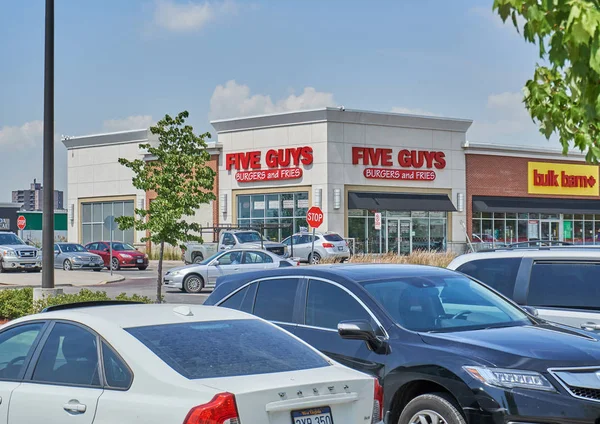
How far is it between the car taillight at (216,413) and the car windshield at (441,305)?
Answer: 9.51 feet

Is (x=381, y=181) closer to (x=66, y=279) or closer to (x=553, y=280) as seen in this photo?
(x=66, y=279)

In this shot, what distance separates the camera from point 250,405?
477 cm

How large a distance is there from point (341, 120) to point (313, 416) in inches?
1828

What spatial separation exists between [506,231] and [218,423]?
5517 cm

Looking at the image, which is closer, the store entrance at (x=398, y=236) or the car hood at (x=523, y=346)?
the car hood at (x=523, y=346)

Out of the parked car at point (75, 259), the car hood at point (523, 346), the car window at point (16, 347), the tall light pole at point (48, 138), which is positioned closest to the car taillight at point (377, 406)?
the car hood at point (523, 346)

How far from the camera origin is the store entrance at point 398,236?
52.8 m

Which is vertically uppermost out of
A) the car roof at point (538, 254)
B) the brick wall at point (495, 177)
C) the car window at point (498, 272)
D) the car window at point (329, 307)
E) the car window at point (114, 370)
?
the brick wall at point (495, 177)

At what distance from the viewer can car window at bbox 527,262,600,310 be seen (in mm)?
8875

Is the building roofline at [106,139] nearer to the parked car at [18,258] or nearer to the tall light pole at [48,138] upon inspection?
the parked car at [18,258]

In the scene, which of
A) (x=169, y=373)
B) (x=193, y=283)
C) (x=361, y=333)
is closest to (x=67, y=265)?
(x=193, y=283)

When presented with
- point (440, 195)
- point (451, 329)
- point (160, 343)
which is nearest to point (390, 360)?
point (451, 329)

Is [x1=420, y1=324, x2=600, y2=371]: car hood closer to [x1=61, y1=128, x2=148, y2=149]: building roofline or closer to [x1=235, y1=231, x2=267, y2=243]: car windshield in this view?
[x1=235, y1=231, x2=267, y2=243]: car windshield

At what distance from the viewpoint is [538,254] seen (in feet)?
30.7
